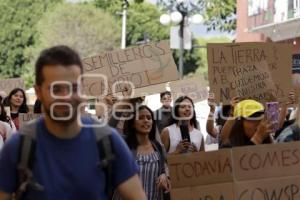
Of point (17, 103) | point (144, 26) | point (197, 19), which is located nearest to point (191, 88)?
point (17, 103)

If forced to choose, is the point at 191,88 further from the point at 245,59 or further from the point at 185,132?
the point at 185,132

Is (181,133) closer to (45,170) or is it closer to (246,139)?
(246,139)

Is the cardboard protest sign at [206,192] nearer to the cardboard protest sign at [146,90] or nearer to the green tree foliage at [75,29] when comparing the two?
the cardboard protest sign at [146,90]

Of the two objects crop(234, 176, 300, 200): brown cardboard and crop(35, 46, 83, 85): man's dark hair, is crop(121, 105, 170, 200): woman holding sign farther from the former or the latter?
crop(35, 46, 83, 85): man's dark hair

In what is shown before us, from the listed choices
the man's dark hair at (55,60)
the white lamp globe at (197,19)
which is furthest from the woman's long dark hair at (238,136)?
the white lamp globe at (197,19)

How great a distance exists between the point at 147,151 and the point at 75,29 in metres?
56.5

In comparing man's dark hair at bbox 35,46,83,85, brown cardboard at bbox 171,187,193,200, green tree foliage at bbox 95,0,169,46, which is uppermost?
green tree foliage at bbox 95,0,169,46

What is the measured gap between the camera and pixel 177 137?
304 inches

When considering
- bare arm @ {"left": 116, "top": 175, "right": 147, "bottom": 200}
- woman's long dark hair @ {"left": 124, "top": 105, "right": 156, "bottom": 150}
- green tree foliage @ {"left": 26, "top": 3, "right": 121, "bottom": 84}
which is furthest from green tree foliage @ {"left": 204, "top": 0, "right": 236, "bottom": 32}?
green tree foliage @ {"left": 26, "top": 3, "right": 121, "bottom": 84}

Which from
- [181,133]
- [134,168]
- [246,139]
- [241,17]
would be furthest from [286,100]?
[241,17]

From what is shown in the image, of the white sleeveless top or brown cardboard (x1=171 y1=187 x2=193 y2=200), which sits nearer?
brown cardboard (x1=171 y1=187 x2=193 y2=200)

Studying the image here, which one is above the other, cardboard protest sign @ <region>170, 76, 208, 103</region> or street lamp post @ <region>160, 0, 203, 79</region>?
street lamp post @ <region>160, 0, 203, 79</region>

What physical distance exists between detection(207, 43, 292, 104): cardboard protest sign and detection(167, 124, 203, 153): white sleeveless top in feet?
1.98

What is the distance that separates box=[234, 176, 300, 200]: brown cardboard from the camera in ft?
18.0
